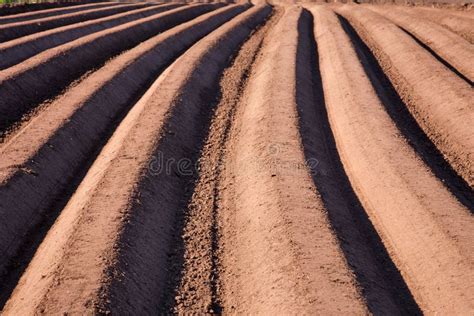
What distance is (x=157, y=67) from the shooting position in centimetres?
1392

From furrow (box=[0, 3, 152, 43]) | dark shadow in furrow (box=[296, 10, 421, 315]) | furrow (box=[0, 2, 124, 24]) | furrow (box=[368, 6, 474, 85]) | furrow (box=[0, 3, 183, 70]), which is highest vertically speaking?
furrow (box=[0, 2, 124, 24])

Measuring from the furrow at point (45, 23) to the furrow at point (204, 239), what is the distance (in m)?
8.93

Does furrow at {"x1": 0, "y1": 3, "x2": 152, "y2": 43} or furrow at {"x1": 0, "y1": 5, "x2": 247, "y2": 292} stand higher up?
furrow at {"x1": 0, "y1": 3, "x2": 152, "y2": 43}

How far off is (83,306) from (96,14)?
18.0 m

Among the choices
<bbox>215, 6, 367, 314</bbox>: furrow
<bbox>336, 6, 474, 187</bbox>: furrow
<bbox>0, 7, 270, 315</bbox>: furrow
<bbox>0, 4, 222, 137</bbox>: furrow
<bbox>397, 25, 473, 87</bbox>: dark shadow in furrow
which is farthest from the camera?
<bbox>397, 25, 473, 87</bbox>: dark shadow in furrow

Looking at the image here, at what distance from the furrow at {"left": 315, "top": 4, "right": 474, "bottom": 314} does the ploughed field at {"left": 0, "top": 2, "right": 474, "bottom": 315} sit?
0.09 ft

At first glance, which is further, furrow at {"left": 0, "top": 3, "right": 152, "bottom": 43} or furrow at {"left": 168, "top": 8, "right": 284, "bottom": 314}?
furrow at {"left": 0, "top": 3, "right": 152, "bottom": 43}

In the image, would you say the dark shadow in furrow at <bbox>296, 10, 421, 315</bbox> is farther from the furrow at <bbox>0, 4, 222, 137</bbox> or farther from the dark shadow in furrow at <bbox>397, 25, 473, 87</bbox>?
the furrow at <bbox>0, 4, 222, 137</bbox>

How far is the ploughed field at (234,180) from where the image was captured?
5.85m

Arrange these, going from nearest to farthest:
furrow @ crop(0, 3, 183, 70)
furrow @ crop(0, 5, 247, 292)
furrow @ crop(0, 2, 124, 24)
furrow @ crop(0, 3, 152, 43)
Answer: furrow @ crop(0, 5, 247, 292)
furrow @ crop(0, 3, 183, 70)
furrow @ crop(0, 3, 152, 43)
furrow @ crop(0, 2, 124, 24)

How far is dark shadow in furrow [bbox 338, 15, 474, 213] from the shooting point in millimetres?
8328

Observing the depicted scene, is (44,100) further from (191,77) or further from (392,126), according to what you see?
(392,126)

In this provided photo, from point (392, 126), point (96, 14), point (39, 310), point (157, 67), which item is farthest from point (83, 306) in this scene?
point (96, 14)

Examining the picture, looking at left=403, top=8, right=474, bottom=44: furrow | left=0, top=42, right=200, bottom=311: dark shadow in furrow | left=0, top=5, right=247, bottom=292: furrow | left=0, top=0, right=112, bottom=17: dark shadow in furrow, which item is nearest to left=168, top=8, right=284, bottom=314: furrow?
left=0, top=42, right=200, bottom=311: dark shadow in furrow
